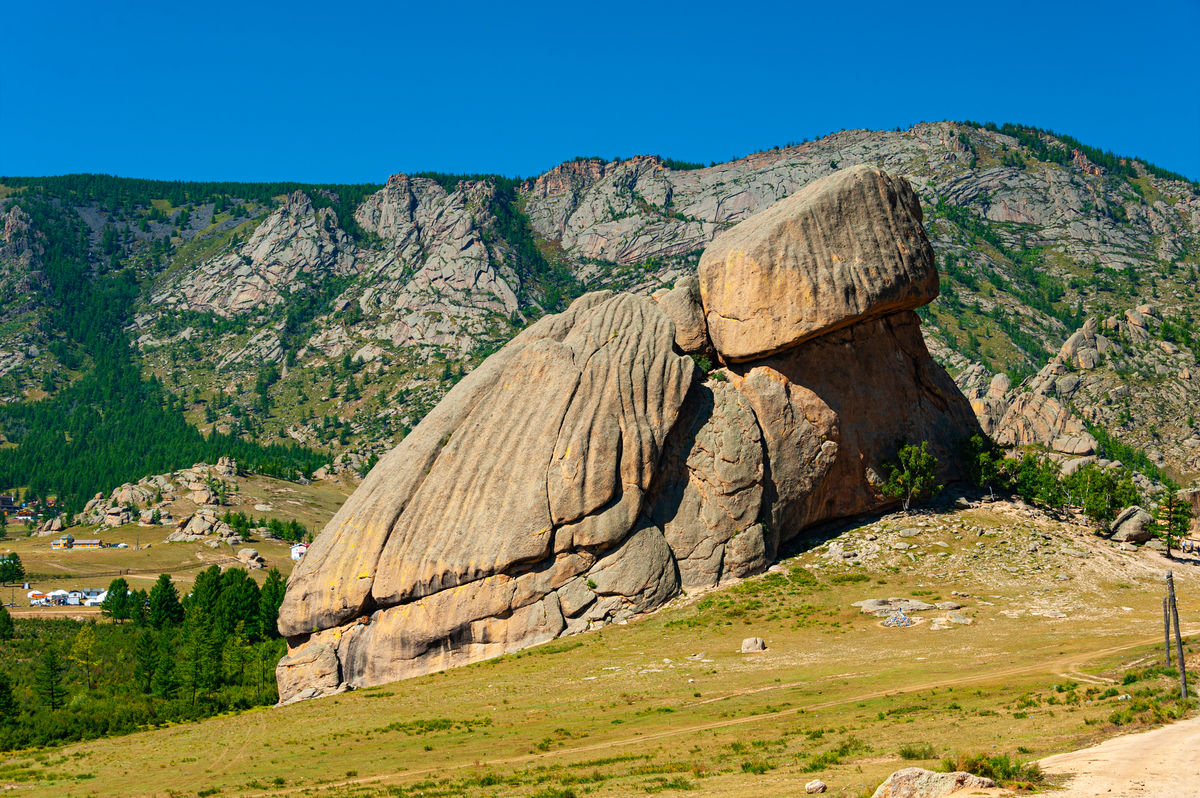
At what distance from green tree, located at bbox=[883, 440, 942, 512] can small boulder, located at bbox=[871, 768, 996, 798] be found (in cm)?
5288

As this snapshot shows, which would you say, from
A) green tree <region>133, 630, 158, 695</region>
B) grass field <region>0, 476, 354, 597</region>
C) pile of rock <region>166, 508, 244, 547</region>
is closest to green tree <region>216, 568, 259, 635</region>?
green tree <region>133, 630, 158, 695</region>

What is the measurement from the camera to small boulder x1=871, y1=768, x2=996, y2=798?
861 inches

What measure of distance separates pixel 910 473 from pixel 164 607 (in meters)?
94.4

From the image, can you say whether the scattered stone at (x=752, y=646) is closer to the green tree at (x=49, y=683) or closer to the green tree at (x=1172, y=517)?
the green tree at (x=1172, y=517)

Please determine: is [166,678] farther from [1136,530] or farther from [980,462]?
[1136,530]

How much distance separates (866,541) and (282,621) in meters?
46.4

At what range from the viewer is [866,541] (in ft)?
232

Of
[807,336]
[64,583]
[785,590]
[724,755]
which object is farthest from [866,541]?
[64,583]

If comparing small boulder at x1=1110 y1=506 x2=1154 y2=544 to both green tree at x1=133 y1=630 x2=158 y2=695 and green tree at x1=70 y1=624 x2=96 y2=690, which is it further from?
green tree at x1=70 y1=624 x2=96 y2=690

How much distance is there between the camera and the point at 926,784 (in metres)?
22.1

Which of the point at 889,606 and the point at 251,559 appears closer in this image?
the point at 889,606

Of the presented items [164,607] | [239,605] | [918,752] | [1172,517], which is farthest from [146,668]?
[1172,517]

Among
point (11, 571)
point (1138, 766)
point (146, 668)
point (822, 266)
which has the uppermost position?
point (822, 266)

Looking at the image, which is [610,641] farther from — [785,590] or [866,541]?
[866,541]
